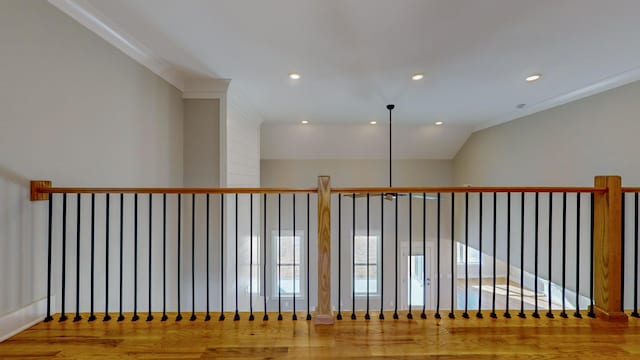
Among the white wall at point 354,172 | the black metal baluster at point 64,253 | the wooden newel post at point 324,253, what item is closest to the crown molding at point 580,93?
the white wall at point 354,172

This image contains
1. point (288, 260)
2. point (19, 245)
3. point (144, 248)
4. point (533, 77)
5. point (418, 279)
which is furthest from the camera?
point (418, 279)

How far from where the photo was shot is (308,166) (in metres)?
7.19

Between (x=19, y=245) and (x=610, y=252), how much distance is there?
4.19 metres

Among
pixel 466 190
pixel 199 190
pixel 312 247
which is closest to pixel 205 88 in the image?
pixel 199 190

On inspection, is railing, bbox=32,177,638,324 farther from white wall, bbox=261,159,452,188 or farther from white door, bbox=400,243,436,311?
white wall, bbox=261,159,452,188

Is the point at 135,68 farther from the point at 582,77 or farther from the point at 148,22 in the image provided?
the point at 582,77

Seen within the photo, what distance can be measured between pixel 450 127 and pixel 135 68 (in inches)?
233

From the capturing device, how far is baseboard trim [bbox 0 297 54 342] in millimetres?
1875

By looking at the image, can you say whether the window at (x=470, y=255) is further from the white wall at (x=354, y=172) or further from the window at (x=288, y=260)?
the window at (x=288, y=260)

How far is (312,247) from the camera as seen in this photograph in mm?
7328

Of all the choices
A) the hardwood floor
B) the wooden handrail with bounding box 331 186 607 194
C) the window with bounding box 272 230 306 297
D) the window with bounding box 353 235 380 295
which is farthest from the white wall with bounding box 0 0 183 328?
the window with bounding box 353 235 380 295

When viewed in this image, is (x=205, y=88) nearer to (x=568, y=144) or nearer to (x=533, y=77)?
(x=533, y=77)

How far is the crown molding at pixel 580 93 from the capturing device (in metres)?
3.28

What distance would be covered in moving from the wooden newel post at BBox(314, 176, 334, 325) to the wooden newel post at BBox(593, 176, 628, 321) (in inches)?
82.7
